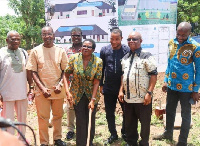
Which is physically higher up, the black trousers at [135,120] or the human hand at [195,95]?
the human hand at [195,95]

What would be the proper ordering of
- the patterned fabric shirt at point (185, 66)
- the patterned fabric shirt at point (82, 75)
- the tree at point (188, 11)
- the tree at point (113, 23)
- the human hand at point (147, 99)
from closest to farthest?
the human hand at point (147, 99)
the patterned fabric shirt at point (82, 75)
the patterned fabric shirt at point (185, 66)
the tree at point (113, 23)
the tree at point (188, 11)

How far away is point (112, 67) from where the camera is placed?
4023 millimetres

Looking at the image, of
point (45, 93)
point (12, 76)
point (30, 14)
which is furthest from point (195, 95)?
point (30, 14)

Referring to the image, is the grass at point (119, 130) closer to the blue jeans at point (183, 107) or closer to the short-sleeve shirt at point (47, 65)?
the blue jeans at point (183, 107)

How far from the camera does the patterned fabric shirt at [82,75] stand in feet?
11.7

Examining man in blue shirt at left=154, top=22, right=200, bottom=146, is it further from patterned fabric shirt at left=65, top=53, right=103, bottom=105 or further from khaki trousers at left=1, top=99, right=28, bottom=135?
khaki trousers at left=1, top=99, right=28, bottom=135

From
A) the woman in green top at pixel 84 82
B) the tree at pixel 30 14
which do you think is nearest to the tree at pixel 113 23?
the woman in green top at pixel 84 82

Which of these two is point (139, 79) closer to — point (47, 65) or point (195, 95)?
point (195, 95)

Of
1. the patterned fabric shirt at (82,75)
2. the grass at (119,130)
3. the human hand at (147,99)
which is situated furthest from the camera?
the grass at (119,130)

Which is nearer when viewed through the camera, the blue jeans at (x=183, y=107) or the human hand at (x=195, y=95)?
the human hand at (x=195, y=95)

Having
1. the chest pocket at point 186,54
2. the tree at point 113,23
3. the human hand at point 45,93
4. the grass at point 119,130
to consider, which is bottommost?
the grass at point 119,130

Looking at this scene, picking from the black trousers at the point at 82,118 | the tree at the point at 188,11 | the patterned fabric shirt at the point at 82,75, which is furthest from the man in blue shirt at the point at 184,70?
the tree at the point at 188,11

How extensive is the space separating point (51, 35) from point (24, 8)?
13868 mm

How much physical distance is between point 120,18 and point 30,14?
1248 cm
